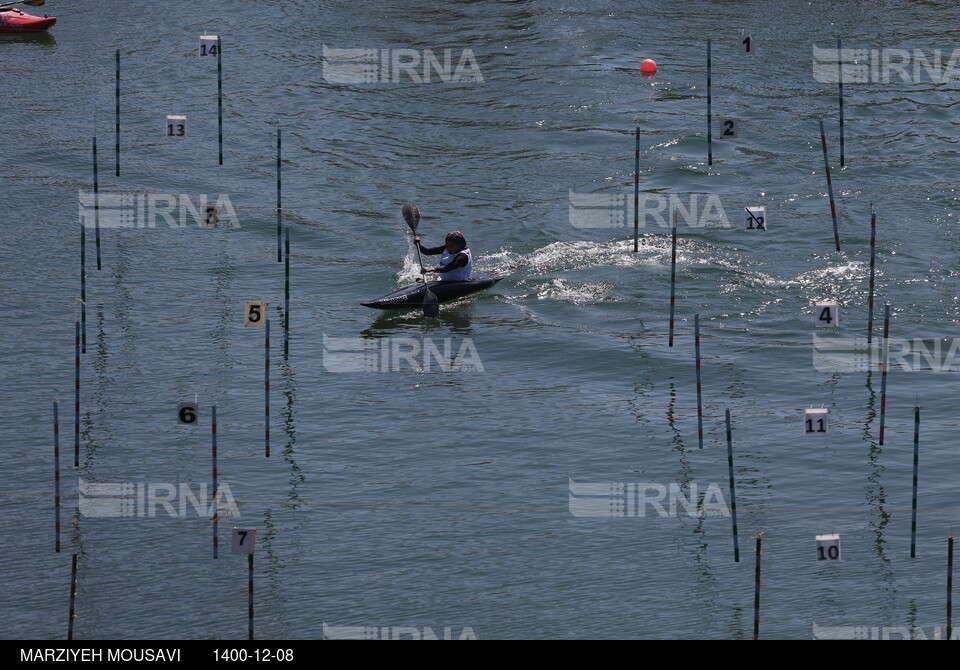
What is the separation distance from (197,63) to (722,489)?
30016 mm

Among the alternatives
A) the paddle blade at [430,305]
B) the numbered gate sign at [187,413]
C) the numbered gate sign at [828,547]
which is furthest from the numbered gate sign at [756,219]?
the numbered gate sign at [187,413]

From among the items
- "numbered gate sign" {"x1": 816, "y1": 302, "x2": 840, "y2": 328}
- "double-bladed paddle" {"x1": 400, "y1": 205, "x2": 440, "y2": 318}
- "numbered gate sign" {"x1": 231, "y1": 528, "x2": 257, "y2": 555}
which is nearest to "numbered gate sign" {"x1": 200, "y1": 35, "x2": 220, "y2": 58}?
"double-bladed paddle" {"x1": 400, "y1": 205, "x2": 440, "y2": 318}

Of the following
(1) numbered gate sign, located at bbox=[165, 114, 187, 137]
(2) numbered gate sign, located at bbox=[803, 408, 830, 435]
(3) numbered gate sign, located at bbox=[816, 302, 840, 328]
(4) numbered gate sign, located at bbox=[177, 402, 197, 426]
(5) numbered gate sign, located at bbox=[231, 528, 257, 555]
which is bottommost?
(5) numbered gate sign, located at bbox=[231, 528, 257, 555]

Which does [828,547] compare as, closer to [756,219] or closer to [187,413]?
[187,413]

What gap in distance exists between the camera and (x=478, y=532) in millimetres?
21516

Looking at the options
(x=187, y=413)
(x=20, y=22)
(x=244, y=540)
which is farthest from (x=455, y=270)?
(x=20, y=22)

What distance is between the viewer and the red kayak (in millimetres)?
48312

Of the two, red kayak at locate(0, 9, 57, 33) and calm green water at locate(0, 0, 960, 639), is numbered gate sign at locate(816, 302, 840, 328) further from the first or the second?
red kayak at locate(0, 9, 57, 33)

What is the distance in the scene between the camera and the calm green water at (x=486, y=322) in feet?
65.9

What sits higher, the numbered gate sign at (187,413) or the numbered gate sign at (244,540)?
the numbered gate sign at (187,413)

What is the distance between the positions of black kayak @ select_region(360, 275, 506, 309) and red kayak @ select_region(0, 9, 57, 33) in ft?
77.9

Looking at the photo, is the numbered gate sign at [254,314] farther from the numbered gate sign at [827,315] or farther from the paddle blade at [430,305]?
the numbered gate sign at [827,315]

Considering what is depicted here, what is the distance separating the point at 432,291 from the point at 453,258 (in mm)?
814

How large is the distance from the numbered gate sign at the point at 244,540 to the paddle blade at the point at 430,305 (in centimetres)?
1197
